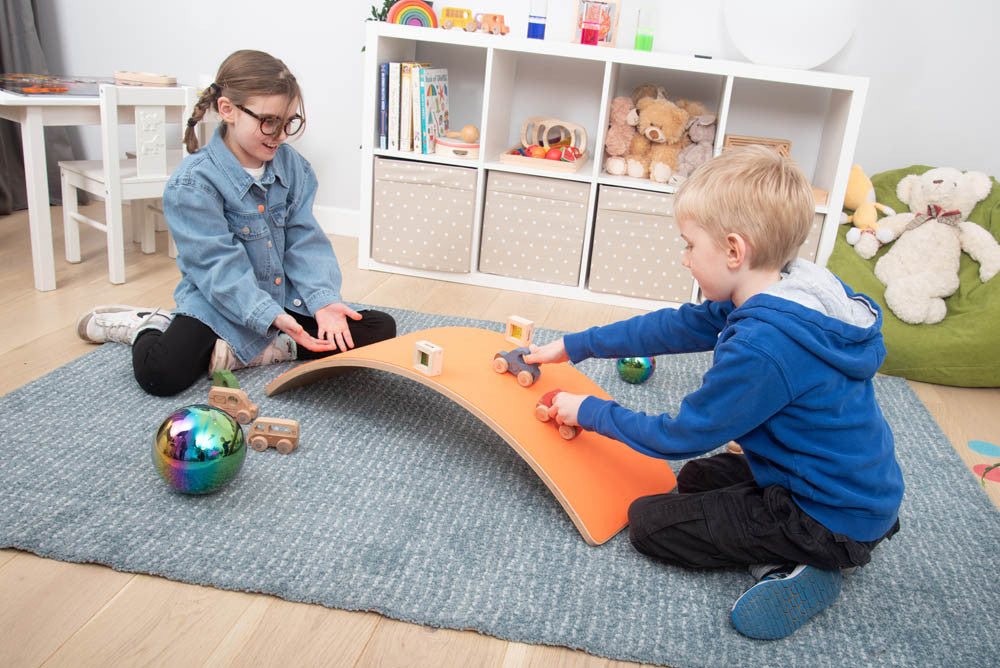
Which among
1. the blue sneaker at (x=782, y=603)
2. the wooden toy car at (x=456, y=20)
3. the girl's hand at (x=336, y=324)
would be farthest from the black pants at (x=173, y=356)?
the wooden toy car at (x=456, y=20)

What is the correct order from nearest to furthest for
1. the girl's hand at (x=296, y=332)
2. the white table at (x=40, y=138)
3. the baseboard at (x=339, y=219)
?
the girl's hand at (x=296, y=332) < the white table at (x=40, y=138) < the baseboard at (x=339, y=219)

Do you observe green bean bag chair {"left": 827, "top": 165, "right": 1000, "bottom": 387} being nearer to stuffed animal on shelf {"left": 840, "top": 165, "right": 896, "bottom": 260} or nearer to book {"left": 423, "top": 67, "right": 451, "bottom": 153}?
stuffed animal on shelf {"left": 840, "top": 165, "right": 896, "bottom": 260}

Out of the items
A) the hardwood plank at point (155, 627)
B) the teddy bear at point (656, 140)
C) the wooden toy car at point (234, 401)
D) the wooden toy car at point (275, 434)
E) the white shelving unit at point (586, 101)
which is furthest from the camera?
the teddy bear at point (656, 140)

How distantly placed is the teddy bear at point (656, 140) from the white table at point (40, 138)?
5.03 feet

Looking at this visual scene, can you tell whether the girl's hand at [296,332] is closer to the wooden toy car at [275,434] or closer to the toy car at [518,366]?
the wooden toy car at [275,434]

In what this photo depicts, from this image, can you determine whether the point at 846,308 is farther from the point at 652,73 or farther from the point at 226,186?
the point at 652,73

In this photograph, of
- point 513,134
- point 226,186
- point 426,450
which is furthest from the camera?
point 513,134

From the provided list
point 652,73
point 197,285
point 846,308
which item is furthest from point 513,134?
point 846,308

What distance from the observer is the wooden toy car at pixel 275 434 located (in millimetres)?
1446

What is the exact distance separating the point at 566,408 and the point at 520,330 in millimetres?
308

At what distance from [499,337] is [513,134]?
1.35 m

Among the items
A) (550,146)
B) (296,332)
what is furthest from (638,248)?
(296,332)

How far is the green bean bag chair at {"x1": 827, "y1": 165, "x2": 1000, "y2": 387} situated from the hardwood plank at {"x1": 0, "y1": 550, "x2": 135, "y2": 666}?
193 cm

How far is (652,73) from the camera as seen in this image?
263 centimetres
